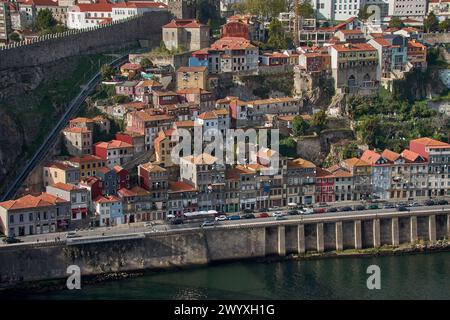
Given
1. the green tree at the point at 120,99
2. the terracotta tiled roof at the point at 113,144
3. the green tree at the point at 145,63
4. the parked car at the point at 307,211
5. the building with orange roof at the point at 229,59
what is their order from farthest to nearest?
the green tree at the point at 145,63 → the building with orange roof at the point at 229,59 → the green tree at the point at 120,99 → the terracotta tiled roof at the point at 113,144 → the parked car at the point at 307,211

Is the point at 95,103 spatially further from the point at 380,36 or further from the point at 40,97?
the point at 380,36

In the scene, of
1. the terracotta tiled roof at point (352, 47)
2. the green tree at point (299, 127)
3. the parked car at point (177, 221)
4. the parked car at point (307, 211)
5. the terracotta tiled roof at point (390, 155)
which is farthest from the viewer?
the terracotta tiled roof at point (352, 47)

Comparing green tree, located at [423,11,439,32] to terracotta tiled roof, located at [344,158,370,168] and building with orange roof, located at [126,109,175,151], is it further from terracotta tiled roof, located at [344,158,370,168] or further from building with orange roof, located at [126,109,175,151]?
building with orange roof, located at [126,109,175,151]

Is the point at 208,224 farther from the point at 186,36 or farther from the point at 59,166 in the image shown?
the point at 186,36

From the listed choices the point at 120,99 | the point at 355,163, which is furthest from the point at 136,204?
the point at 355,163

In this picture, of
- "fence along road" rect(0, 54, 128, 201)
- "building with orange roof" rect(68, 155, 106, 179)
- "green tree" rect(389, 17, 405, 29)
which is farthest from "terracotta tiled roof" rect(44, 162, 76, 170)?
"green tree" rect(389, 17, 405, 29)

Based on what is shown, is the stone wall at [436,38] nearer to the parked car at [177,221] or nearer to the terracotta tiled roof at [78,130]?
the terracotta tiled roof at [78,130]

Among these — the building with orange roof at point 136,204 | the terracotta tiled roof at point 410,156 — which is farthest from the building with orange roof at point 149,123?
the terracotta tiled roof at point 410,156
